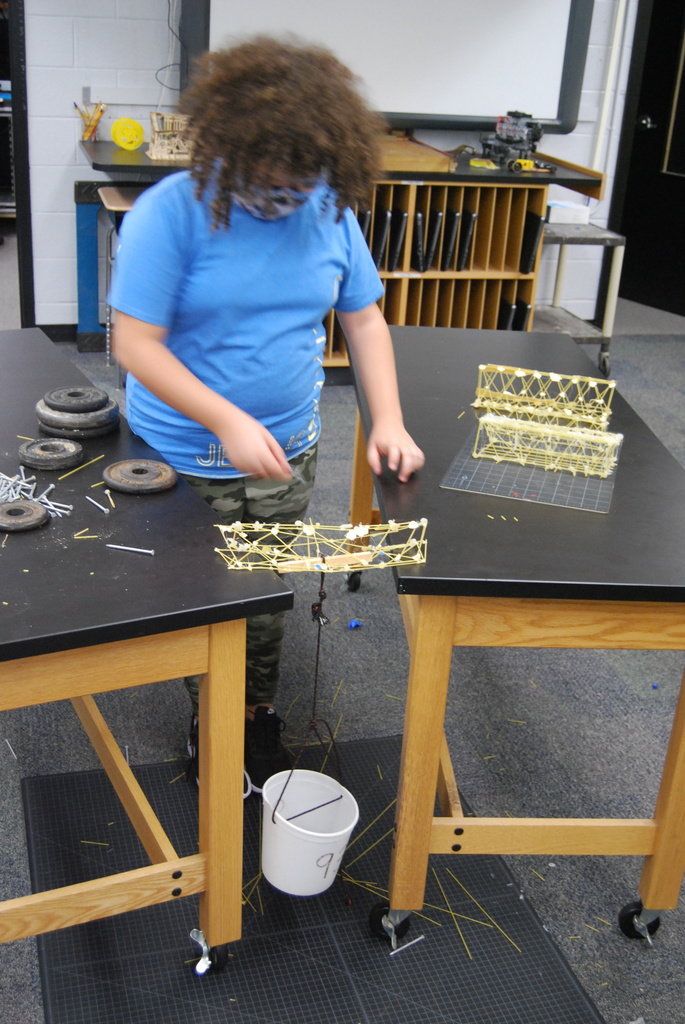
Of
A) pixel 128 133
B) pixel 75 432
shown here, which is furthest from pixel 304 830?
pixel 128 133

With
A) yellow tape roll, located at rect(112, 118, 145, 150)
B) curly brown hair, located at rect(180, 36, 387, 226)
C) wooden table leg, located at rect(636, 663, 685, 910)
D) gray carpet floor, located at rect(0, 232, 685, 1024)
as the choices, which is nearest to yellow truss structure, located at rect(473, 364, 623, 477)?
wooden table leg, located at rect(636, 663, 685, 910)

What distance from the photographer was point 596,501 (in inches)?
64.1

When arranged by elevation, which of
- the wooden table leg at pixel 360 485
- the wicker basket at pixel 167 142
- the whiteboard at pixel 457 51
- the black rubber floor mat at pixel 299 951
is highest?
the whiteboard at pixel 457 51

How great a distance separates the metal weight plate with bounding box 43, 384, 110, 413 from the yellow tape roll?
103 inches

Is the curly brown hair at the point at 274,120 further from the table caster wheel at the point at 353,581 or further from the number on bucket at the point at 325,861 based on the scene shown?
the table caster wheel at the point at 353,581

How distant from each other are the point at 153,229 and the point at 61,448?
0.41 meters

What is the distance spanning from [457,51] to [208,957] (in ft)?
13.2

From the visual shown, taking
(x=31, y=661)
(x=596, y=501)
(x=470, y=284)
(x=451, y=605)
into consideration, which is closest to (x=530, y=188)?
(x=470, y=284)

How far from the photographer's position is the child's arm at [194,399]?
4.60 ft

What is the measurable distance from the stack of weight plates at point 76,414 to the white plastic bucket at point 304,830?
0.68m

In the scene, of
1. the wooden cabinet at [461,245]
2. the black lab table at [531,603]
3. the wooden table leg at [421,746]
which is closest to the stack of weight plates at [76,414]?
the black lab table at [531,603]

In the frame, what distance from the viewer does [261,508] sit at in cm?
176

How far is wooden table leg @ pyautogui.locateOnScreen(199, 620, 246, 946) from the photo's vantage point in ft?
4.47

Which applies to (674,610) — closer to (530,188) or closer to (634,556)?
(634,556)
